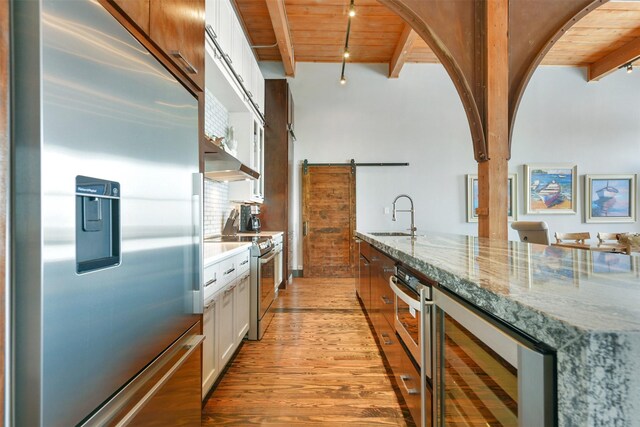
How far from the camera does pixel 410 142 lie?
5.57 metres

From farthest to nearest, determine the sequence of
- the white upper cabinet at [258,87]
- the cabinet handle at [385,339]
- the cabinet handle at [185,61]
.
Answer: the white upper cabinet at [258,87] < the cabinet handle at [385,339] < the cabinet handle at [185,61]

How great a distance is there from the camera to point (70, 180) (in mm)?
632

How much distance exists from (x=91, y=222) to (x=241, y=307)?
1.77 meters

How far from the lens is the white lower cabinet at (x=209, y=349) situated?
5.23ft

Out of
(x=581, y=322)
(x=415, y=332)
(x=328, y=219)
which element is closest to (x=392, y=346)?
(x=415, y=332)

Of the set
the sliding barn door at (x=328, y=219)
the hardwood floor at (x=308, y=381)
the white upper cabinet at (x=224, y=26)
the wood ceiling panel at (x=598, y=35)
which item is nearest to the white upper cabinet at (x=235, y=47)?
the white upper cabinet at (x=224, y=26)

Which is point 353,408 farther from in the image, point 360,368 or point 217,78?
point 217,78

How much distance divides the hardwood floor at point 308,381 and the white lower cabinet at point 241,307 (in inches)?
7.8

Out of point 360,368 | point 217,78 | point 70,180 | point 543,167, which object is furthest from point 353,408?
point 543,167

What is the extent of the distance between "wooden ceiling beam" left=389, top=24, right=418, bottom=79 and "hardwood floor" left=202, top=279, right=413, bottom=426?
3949mm

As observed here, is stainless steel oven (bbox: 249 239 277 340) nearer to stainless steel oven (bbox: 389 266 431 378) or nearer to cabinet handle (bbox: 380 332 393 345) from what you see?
cabinet handle (bbox: 380 332 393 345)

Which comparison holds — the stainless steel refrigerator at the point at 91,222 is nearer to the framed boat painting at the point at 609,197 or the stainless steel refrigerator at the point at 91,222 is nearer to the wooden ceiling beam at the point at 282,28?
the wooden ceiling beam at the point at 282,28

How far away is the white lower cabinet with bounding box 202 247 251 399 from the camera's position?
1639 mm

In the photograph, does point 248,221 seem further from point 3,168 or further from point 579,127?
point 579,127
